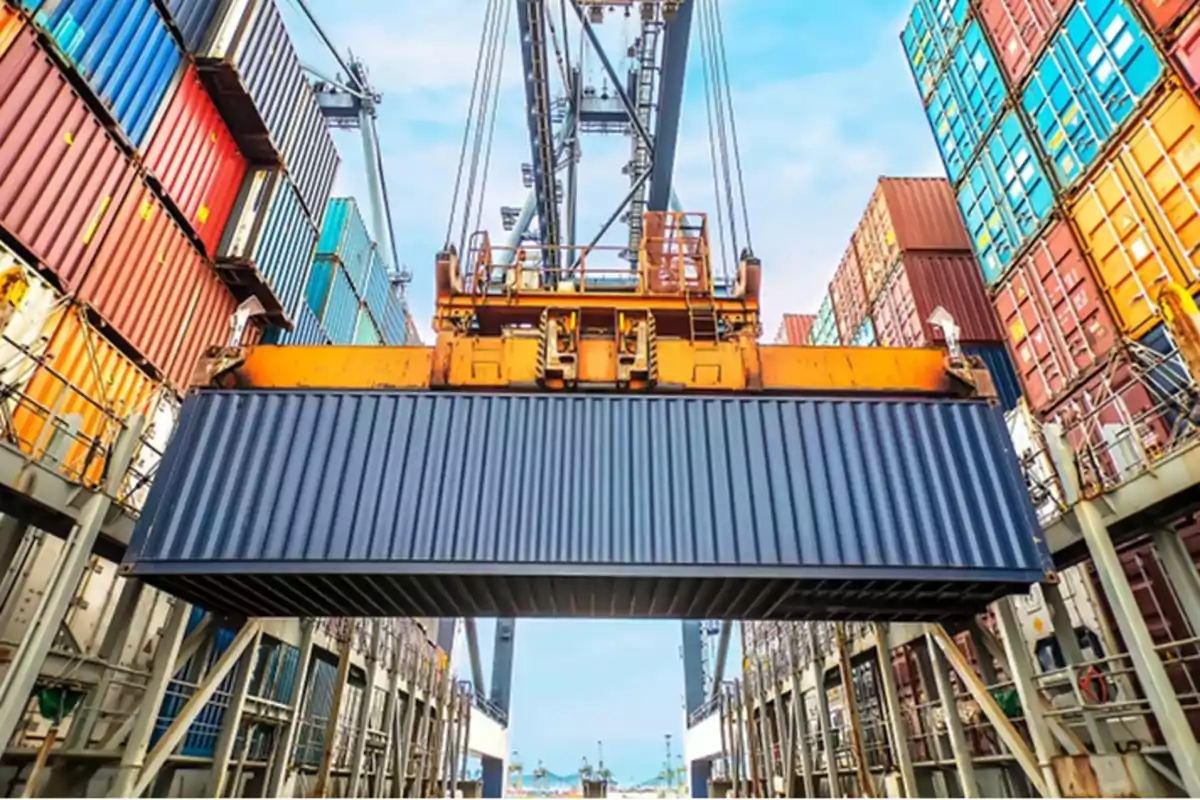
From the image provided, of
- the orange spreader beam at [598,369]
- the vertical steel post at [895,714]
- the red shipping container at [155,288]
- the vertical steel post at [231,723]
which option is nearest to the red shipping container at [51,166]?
the red shipping container at [155,288]

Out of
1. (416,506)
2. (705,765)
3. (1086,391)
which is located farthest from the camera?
(705,765)

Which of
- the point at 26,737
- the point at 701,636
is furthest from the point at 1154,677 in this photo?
the point at 701,636

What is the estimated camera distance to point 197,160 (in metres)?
12.4

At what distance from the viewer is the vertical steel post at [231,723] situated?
9.09 metres

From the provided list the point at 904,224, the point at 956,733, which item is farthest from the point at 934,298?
the point at 956,733

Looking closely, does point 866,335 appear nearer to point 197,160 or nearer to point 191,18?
point 197,160

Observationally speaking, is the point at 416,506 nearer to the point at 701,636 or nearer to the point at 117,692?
the point at 117,692

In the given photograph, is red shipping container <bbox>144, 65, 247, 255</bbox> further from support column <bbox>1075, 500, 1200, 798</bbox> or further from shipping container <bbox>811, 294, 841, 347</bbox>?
shipping container <bbox>811, 294, 841, 347</bbox>

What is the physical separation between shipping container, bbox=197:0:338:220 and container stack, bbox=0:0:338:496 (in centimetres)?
5

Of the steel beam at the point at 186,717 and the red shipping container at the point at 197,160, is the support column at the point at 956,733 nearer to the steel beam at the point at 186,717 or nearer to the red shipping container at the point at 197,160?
the steel beam at the point at 186,717

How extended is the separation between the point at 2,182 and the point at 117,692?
640cm

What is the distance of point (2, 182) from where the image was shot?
7844 mm

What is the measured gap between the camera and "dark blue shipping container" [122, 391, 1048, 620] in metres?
Result: 6.74

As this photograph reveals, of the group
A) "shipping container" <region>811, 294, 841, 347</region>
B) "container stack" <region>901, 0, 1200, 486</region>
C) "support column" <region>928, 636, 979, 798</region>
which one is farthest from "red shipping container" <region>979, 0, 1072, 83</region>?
"support column" <region>928, 636, 979, 798</region>
